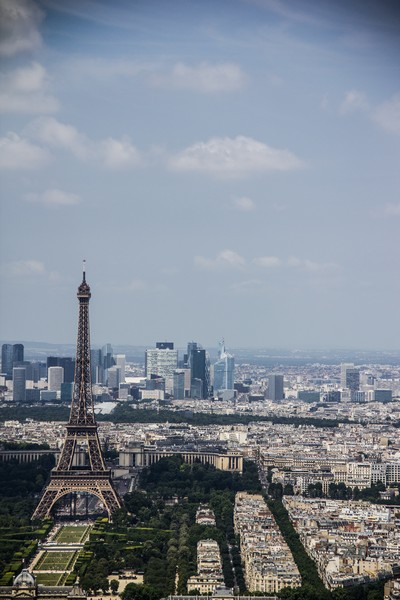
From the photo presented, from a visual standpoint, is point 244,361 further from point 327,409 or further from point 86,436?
point 86,436

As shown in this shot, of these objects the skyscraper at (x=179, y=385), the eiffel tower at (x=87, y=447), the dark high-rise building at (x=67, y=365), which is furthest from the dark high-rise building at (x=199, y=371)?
the eiffel tower at (x=87, y=447)

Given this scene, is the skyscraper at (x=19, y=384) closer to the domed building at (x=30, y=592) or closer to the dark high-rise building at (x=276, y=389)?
the dark high-rise building at (x=276, y=389)

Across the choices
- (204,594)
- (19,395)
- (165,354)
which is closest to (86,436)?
(204,594)

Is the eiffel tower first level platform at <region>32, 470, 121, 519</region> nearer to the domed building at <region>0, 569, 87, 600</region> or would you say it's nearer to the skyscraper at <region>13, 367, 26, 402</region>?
the domed building at <region>0, 569, 87, 600</region>

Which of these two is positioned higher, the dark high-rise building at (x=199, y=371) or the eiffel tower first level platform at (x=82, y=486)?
the dark high-rise building at (x=199, y=371)

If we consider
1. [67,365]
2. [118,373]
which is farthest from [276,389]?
[67,365]

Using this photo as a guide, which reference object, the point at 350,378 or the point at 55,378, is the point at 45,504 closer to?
the point at 55,378
